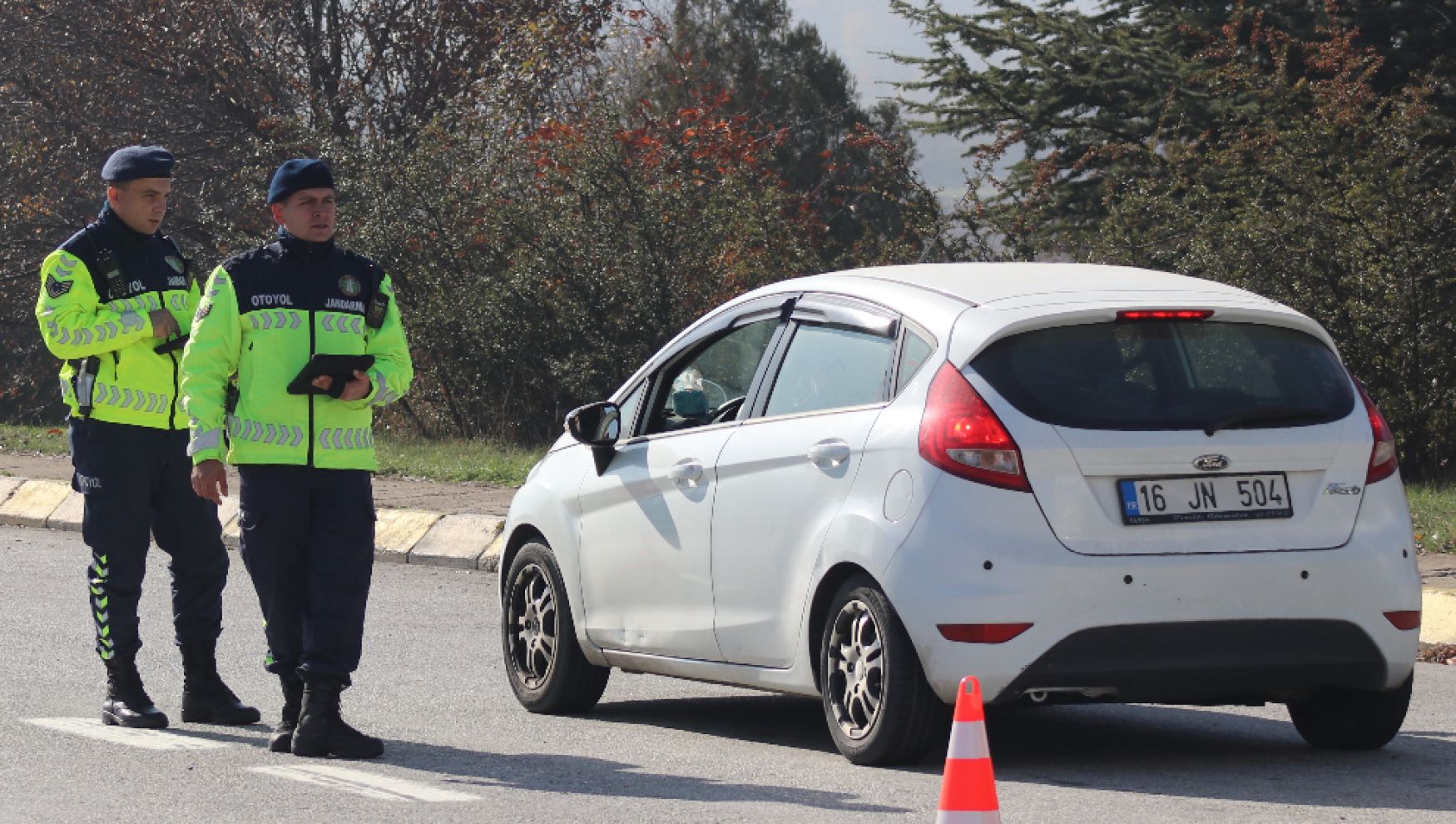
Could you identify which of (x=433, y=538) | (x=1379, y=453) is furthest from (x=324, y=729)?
(x=433, y=538)

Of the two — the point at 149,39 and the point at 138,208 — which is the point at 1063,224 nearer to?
the point at 149,39

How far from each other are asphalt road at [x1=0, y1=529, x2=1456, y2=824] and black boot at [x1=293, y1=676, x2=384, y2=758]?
0.08 metres

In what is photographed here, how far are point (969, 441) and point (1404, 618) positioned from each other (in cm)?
142

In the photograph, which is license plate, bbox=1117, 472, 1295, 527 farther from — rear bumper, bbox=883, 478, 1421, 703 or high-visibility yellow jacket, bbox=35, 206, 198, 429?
high-visibility yellow jacket, bbox=35, 206, 198, 429

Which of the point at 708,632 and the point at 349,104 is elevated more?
the point at 349,104

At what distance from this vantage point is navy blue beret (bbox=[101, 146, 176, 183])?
24.9ft

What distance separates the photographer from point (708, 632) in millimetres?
7273

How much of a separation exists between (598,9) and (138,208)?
19024 millimetres

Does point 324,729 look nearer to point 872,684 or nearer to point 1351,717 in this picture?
point 872,684

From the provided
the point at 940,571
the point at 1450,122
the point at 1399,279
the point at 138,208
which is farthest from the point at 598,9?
the point at 940,571

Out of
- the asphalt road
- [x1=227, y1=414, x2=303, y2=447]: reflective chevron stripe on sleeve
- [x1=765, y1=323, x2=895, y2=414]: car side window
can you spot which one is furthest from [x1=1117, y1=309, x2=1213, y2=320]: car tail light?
[x1=227, y1=414, x2=303, y2=447]: reflective chevron stripe on sleeve

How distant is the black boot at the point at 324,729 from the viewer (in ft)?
22.3

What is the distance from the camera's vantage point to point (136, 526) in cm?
756

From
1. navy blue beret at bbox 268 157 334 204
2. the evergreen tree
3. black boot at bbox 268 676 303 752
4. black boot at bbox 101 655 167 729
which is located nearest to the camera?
navy blue beret at bbox 268 157 334 204
